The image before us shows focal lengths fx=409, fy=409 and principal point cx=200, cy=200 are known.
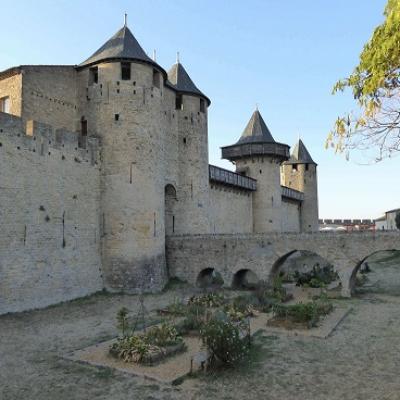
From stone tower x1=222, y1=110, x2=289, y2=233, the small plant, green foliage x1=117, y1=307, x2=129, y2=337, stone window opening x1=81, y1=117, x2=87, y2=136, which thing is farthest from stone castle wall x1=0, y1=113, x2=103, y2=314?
stone tower x1=222, y1=110, x2=289, y2=233

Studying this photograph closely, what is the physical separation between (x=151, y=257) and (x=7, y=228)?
265 inches

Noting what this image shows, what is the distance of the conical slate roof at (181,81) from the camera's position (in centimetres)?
2350

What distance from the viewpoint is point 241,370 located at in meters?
8.04

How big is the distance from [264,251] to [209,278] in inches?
146

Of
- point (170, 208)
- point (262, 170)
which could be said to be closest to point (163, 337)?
point (170, 208)

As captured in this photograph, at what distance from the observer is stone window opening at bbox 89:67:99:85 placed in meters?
18.7

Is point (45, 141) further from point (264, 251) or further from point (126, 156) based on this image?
point (264, 251)

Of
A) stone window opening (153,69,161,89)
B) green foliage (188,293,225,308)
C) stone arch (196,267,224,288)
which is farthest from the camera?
stone arch (196,267,224,288)

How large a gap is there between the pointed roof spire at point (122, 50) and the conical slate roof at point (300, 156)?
25001mm

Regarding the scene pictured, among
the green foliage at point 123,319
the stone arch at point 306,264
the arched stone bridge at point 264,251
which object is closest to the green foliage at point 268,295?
the stone arch at point 306,264

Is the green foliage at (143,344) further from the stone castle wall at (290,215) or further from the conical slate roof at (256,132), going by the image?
the stone castle wall at (290,215)

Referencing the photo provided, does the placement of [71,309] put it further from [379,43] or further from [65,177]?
[379,43]

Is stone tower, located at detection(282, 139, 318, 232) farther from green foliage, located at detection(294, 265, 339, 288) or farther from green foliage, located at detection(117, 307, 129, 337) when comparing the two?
green foliage, located at detection(117, 307, 129, 337)

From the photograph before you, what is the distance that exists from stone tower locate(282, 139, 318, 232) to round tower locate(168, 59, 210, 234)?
20.1 metres
